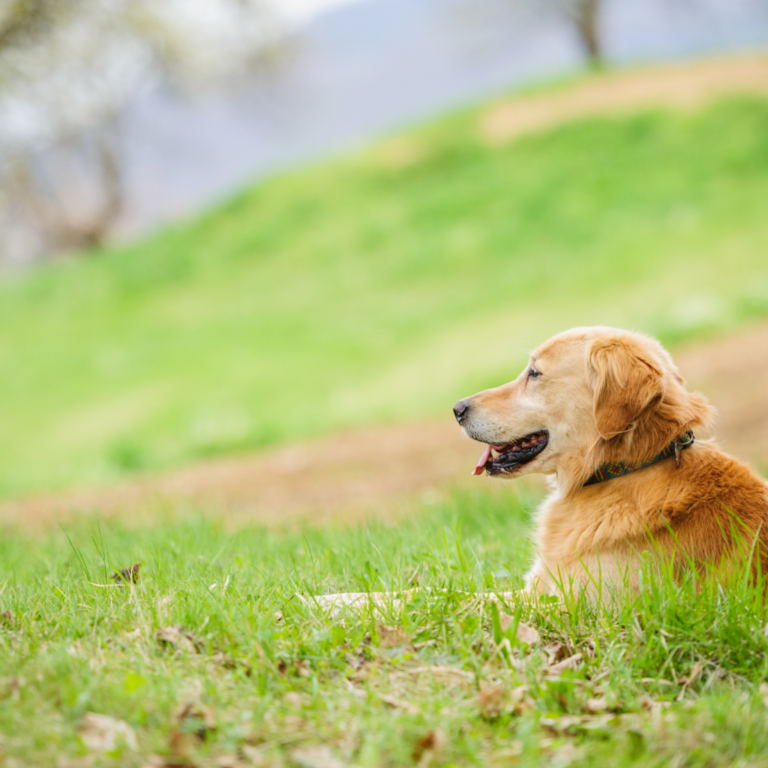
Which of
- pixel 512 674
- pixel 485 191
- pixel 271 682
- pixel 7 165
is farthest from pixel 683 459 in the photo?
pixel 7 165

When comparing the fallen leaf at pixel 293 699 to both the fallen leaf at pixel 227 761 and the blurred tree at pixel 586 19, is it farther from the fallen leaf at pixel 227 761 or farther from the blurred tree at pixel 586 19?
the blurred tree at pixel 586 19

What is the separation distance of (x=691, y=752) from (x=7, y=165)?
27343 mm

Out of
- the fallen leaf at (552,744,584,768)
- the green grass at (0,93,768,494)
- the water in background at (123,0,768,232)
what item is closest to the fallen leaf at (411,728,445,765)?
the fallen leaf at (552,744,584,768)

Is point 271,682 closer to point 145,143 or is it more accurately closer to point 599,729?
point 599,729

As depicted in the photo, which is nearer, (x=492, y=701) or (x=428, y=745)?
(x=428, y=745)

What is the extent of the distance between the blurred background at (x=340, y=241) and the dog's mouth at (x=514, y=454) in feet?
14.8

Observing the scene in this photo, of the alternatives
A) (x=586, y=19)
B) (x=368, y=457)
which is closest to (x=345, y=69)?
(x=586, y=19)

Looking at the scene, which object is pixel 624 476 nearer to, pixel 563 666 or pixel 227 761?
pixel 563 666

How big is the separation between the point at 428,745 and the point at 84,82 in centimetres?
2541

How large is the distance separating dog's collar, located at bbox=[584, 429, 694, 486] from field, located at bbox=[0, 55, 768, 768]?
517mm

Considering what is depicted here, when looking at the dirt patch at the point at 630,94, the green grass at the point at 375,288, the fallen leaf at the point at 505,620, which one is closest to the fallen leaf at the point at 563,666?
the fallen leaf at the point at 505,620

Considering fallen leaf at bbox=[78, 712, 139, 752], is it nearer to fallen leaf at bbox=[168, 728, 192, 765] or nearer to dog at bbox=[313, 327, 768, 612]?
fallen leaf at bbox=[168, 728, 192, 765]

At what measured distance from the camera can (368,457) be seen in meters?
10.2

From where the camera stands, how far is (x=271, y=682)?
2752mm
